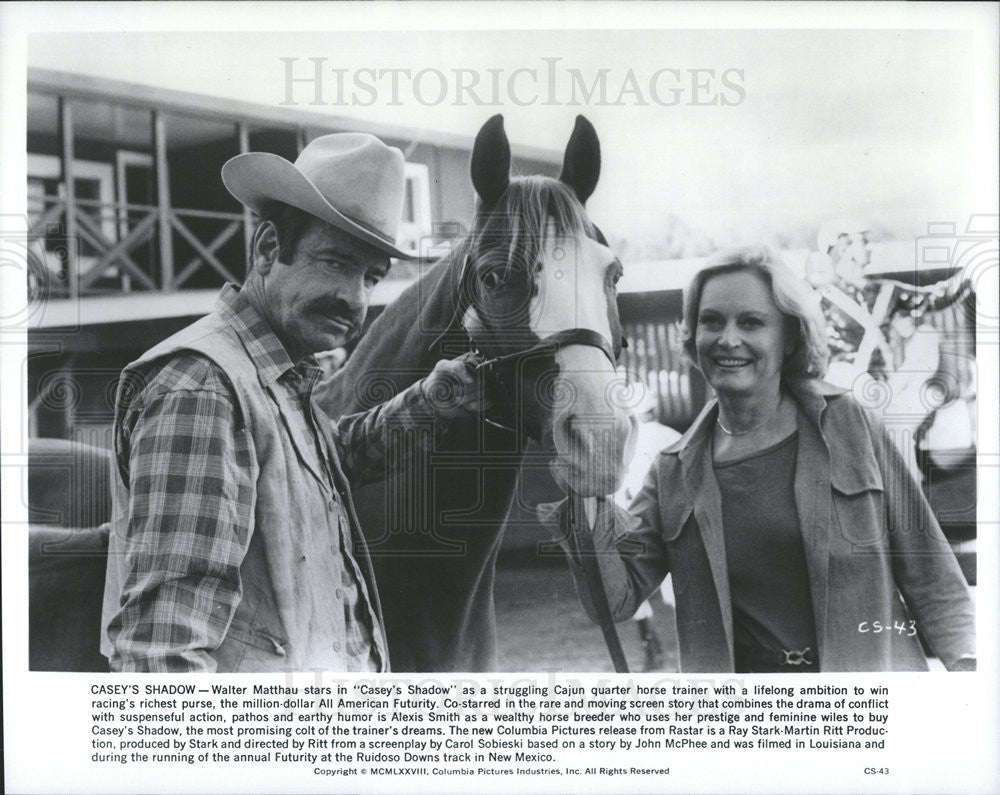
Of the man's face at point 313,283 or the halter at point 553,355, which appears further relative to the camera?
the man's face at point 313,283

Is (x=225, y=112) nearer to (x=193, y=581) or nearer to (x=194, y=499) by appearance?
(x=194, y=499)

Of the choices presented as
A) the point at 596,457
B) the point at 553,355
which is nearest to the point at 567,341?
the point at 553,355

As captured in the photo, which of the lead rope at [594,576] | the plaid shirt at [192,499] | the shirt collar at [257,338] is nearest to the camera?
the plaid shirt at [192,499]

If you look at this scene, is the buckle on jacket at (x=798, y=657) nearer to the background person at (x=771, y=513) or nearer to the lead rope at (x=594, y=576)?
the background person at (x=771, y=513)

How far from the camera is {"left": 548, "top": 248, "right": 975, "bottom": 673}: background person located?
3.56 metres

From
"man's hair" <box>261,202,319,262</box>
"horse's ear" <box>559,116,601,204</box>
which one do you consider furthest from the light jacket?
"man's hair" <box>261,202,319,262</box>

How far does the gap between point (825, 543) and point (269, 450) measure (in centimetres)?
201

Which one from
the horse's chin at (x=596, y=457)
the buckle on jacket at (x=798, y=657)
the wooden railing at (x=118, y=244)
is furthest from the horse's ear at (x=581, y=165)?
the buckle on jacket at (x=798, y=657)

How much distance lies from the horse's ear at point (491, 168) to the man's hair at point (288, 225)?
0.60 meters

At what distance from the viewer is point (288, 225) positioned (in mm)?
3543

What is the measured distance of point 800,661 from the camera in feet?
11.8

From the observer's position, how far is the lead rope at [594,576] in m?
3.56

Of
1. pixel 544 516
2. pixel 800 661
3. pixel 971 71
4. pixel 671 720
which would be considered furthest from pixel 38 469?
pixel 971 71

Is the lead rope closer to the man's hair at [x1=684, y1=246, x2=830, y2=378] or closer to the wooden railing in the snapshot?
the man's hair at [x1=684, y1=246, x2=830, y2=378]
